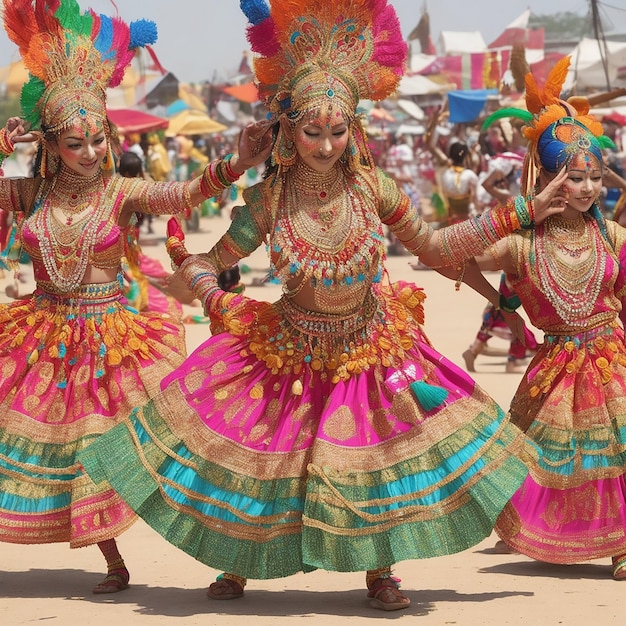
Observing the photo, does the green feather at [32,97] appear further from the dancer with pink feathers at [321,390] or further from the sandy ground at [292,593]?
the sandy ground at [292,593]

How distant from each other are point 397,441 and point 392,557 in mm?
458

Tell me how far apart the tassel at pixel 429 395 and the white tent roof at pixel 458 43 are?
48991mm

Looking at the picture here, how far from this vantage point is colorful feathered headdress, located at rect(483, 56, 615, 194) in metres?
6.48

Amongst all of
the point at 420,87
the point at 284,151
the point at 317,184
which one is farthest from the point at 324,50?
the point at 420,87

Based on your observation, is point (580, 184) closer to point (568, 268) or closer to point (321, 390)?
point (568, 268)

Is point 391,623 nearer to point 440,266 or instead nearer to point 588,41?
point 440,266

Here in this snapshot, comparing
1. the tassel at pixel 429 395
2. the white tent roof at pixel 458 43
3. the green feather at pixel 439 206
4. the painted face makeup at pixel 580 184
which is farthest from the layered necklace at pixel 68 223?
the white tent roof at pixel 458 43

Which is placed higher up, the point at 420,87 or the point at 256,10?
the point at 420,87

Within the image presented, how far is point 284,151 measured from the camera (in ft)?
19.4

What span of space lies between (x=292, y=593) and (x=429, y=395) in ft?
3.85

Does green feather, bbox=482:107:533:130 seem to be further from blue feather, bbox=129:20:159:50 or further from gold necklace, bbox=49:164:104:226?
gold necklace, bbox=49:164:104:226

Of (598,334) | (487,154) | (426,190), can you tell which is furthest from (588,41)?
(598,334)

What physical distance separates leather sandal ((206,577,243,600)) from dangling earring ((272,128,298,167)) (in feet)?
5.80

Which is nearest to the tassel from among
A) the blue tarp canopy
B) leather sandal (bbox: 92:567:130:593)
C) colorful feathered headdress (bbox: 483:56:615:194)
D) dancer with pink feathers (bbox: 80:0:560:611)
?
dancer with pink feathers (bbox: 80:0:560:611)
